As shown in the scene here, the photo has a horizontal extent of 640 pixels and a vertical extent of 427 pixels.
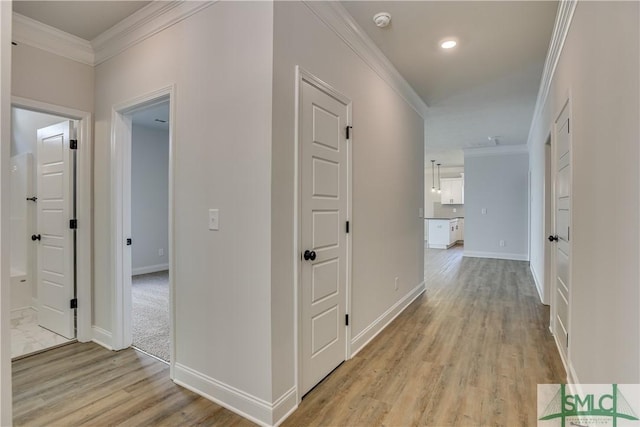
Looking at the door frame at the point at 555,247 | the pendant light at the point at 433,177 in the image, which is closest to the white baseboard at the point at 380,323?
the door frame at the point at 555,247

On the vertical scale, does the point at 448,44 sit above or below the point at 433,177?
above

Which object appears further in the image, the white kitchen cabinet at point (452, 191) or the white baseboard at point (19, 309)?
the white kitchen cabinet at point (452, 191)

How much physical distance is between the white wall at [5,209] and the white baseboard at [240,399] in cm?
109

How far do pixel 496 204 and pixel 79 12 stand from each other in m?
8.06

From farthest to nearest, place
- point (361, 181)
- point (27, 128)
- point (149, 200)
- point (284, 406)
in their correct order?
point (149, 200) < point (27, 128) < point (361, 181) < point (284, 406)

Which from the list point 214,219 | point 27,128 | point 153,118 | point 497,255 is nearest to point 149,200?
point 153,118

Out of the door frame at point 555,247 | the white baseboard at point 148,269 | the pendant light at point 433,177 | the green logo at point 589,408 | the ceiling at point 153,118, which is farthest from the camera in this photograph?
the pendant light at point 433,177

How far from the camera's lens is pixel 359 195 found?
2.75m

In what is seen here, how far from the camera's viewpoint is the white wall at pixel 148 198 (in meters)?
5.75

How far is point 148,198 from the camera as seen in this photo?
19.5 feet

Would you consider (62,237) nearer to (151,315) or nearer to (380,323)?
(151,315)

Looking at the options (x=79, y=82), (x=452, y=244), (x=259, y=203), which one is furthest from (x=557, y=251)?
(x=452, y=244)

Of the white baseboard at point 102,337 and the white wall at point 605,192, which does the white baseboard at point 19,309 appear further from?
the white wall at point 605,192

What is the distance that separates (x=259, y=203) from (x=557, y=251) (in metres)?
2.90
